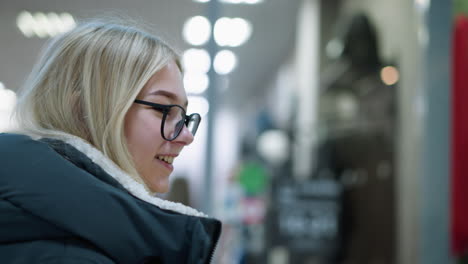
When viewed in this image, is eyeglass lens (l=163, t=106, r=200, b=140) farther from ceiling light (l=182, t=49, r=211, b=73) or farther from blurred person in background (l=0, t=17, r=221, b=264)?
ceiling light (l=182, t=49, r=211, b=73)

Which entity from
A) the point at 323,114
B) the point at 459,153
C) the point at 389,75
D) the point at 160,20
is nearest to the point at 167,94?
the point at 160,20

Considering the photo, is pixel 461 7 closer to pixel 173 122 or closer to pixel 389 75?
pixel 389 75

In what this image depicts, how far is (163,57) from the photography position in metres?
1.03

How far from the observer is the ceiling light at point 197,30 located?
2717mm

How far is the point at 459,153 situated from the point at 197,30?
5.19ft

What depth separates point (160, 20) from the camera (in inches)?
90.2

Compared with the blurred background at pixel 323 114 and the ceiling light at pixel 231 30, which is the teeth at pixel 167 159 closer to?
the blurred background at pixel 323 114

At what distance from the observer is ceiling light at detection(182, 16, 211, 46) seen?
2.72 metres

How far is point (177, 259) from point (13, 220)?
268mm

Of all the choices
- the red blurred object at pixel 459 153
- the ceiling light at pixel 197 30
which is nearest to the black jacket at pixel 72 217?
the ceiling light at pixel 197 30

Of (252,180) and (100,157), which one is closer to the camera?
(100,157)

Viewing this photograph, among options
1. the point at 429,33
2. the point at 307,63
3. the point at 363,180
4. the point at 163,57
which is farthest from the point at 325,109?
the point at 163,57

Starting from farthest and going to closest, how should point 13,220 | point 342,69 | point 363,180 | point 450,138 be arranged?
point 342,69 < point 363,180 < point 450,138 < point 13,220

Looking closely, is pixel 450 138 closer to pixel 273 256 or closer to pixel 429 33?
pixel 429 33
